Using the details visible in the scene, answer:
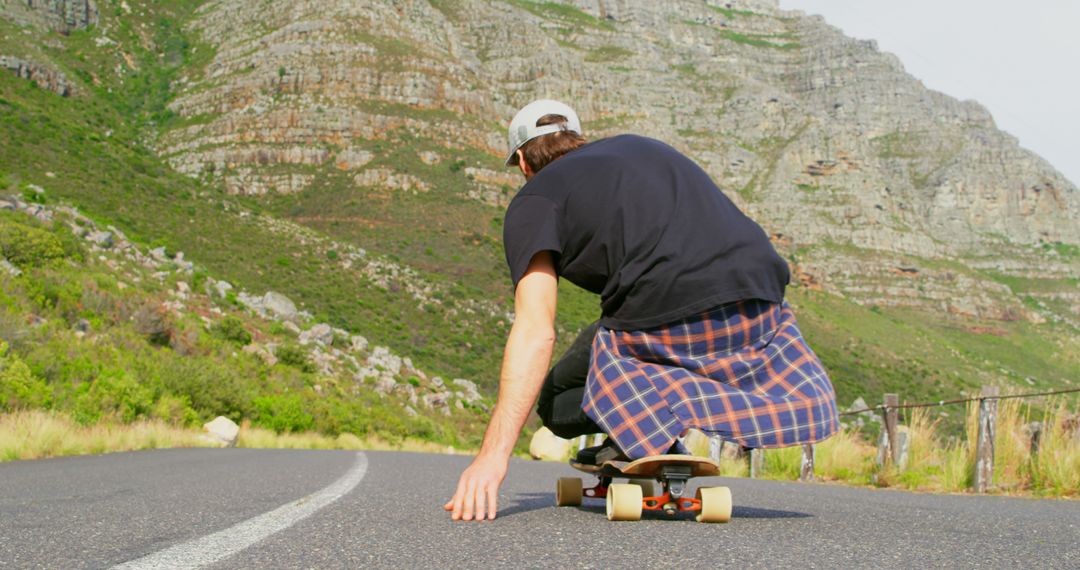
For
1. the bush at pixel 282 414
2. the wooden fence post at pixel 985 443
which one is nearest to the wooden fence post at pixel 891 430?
the wooden fence post at pixel 985 443

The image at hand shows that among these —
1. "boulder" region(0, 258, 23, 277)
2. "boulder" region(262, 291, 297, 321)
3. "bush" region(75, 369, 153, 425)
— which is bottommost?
"bush" region(75, 369, 153, 425)

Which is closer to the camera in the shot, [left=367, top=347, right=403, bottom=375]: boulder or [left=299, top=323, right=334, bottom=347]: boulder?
[left=299, top=323, right=334, bottom=347]: boulder

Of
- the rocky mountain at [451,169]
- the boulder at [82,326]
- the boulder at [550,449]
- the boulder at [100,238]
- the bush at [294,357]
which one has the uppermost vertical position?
the rocky mountain at [451,169]

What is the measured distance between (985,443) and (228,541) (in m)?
7.57

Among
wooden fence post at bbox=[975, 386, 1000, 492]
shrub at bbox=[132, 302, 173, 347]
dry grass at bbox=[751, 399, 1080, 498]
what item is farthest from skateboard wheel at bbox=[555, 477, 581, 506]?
shrub at bbox=[132, 302, 173, 347]

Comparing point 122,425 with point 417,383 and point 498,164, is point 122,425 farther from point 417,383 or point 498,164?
point 498,164

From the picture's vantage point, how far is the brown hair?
144 inches

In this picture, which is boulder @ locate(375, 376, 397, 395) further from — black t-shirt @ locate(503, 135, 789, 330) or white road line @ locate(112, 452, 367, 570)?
black t-shirt @ locate(503, 135, 789, 330)

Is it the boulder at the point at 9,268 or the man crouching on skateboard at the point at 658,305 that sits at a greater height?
the boulder at the point at 9,268

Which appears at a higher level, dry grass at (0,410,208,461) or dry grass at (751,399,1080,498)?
dry grass at (751,399,1080,498)

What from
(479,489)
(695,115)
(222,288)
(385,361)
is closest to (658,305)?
(479,489)

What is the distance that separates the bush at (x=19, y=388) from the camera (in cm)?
1117

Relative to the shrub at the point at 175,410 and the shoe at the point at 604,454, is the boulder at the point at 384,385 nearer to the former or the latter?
the shrub at the point at 175,410

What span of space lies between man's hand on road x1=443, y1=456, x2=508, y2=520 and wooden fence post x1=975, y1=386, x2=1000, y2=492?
6.65 m
